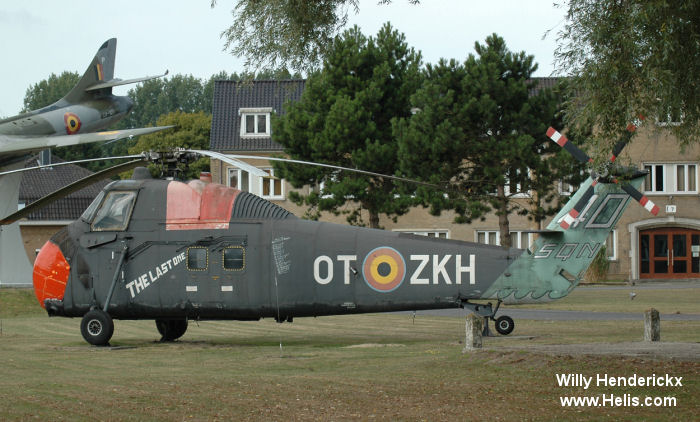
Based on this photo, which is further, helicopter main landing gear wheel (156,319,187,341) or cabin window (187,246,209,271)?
helicopter main landing gear wheel (156,319,187,341)

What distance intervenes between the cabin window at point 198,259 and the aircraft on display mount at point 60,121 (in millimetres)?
16706

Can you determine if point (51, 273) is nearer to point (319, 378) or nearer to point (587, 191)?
point (319, 378)

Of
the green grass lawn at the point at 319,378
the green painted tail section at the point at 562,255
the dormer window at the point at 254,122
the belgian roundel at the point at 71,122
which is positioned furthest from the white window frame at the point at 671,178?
the green painted tail section at the point at 562,255

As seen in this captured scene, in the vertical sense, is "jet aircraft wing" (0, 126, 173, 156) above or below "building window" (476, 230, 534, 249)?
above

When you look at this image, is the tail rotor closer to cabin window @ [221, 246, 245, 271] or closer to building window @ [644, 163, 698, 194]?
cabin window @ [221, 246, 245, 271]

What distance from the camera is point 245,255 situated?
18969mm

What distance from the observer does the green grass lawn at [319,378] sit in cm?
1119

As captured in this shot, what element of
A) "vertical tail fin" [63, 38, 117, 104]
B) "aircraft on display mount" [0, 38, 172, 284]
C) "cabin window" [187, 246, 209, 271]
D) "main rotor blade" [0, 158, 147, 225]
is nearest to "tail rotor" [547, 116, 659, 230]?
"cabin window" [187, 246, 209, 271]

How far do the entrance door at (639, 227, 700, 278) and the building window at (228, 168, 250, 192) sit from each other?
86.4 feet

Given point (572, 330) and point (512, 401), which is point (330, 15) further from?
point (572, 330)

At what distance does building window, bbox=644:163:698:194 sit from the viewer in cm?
5353

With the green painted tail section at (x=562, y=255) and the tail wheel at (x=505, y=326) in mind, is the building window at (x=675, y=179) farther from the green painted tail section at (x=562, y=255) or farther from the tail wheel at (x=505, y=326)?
the tail wheel at (x=505, y=326)

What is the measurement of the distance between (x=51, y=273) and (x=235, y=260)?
14.6ft

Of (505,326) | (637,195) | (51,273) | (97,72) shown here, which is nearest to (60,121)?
(97,72)
